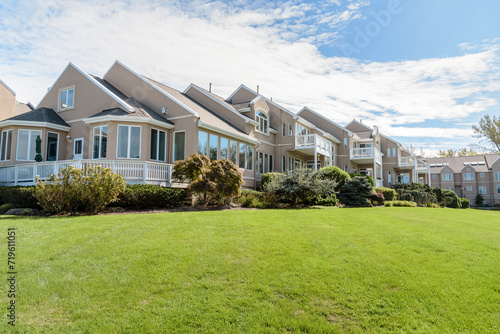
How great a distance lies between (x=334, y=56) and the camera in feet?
47.5

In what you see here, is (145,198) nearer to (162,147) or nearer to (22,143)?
(162,147)

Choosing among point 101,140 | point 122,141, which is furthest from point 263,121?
point 101,140

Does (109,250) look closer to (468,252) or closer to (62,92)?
(468,252)

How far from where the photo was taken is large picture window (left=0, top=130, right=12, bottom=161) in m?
19.4

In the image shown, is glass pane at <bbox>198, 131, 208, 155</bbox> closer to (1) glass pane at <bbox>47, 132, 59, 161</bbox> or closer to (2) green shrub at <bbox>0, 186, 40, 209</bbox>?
(2) green shrub at <bbox>0, 186, 40, 209</bbox>

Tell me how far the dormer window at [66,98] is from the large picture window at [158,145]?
20.9 feet

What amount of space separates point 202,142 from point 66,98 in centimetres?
950

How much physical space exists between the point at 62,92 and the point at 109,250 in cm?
1825

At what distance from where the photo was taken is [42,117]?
19.5 meters

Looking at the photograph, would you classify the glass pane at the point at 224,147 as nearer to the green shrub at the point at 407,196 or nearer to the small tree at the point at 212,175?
the small tree at the point at 212,175

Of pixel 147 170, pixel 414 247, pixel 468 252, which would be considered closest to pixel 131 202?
pixel 147 170

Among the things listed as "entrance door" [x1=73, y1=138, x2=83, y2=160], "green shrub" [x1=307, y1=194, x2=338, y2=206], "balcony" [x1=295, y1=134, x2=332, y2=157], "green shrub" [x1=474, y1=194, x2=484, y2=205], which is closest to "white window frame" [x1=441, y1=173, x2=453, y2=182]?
"green shrub" [x1=474, y1=194, x2=484, y2=205]

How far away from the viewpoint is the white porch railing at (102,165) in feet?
49.5

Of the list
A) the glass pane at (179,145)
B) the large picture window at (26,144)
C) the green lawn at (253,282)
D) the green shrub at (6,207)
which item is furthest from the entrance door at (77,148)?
the green lawn at (253,282)
